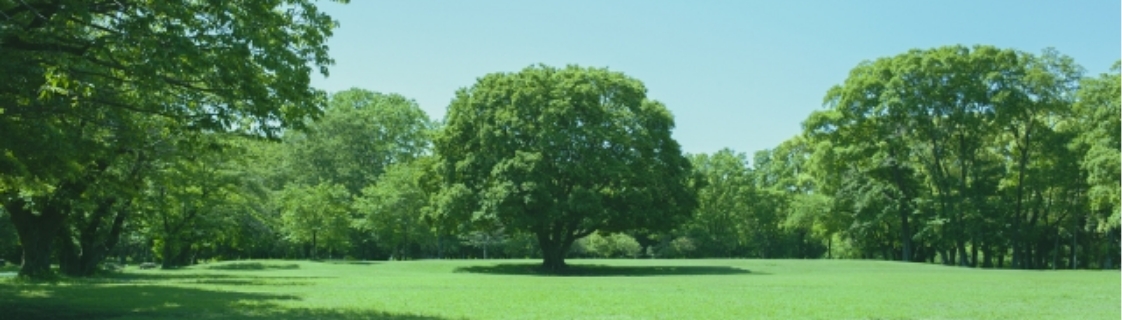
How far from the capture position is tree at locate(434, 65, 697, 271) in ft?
126

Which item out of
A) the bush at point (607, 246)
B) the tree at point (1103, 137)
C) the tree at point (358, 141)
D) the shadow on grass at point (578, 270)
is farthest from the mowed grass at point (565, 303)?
the tree at point (358, 141)

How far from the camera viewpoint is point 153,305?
1656 centimetres

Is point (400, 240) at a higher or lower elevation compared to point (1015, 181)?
lower

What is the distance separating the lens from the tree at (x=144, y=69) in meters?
11.8

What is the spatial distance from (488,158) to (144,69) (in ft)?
92.2

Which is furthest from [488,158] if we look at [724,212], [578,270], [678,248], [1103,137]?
[724,212]

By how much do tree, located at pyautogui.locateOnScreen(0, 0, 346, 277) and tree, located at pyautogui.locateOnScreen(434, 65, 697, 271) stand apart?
2285cm

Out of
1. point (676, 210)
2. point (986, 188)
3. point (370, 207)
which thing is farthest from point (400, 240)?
point (986, 188)

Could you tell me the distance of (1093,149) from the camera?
43844 millimetres

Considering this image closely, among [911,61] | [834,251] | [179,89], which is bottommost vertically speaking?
[834,251]

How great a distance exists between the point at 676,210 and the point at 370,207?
28.7m

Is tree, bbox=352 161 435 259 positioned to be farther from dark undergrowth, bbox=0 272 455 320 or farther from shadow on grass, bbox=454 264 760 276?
dark undergrowth, bbox=0 272 455 320

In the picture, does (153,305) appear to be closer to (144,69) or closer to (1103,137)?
(144,69)

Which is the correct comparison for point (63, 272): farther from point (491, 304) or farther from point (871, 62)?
point (871, 62)
